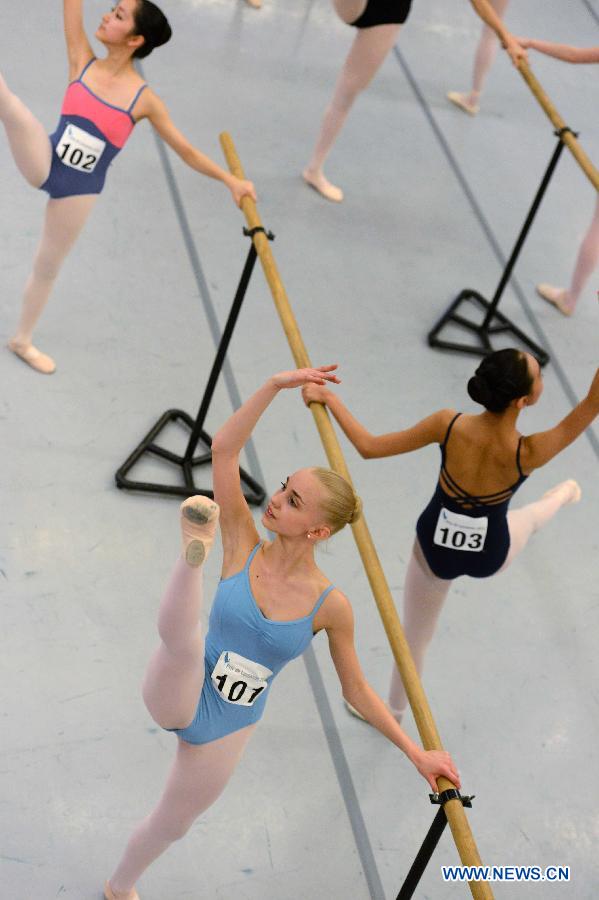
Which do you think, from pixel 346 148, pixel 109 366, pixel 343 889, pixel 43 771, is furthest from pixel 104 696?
pixel 346 148

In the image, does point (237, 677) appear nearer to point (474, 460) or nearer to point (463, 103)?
point (474, 460)

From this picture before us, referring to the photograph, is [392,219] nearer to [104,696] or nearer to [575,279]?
[575,279]

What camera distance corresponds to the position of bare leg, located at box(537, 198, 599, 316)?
5.42m

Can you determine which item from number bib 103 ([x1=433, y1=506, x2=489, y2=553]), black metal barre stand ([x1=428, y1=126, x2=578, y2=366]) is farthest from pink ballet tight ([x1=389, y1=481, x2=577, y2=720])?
black metal barre stand ([x1=428, y1=126, x2=578, y2=366])

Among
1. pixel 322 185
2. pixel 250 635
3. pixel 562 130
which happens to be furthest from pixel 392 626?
pixel 322 185

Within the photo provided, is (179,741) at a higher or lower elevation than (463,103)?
higher

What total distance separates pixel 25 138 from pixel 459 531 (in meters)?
1.98

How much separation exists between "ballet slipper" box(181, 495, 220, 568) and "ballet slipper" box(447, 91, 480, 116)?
5360mm

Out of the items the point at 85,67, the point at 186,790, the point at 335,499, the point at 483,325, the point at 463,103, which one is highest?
the point at 335,499

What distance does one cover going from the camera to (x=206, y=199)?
18.6ft

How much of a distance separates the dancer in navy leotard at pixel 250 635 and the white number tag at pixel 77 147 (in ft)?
5.48

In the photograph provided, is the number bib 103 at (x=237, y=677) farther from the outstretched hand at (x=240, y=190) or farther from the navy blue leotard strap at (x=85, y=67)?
the navy blue leotard strap at (x=85, y=67)

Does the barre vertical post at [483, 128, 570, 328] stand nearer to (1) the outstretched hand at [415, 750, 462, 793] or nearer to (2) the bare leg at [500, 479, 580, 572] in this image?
(2) the bare leg at [500, 479, 580, 572]

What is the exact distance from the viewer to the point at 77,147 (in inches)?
159
